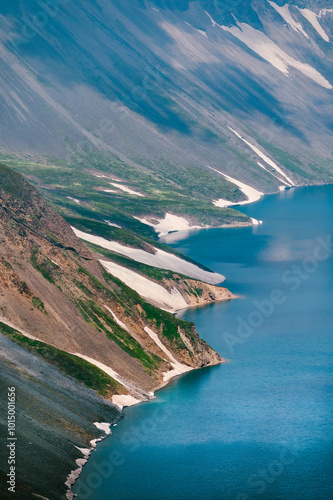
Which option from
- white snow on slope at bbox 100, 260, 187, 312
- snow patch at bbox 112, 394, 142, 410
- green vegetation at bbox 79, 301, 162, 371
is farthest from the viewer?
white snow on slope at bbox 100, 260, 187, 312

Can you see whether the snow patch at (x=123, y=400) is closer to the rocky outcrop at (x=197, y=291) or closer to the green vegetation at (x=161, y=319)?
the green vegetation at (x=161, y=319)

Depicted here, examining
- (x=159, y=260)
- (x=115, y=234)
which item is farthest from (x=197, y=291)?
(x=115, y=234)

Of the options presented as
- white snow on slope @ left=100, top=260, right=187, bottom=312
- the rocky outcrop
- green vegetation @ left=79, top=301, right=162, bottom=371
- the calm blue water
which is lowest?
white snow on slope @ left=100, top=260, right=187, bottom=312

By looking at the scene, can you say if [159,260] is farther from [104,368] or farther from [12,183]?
[104,368]

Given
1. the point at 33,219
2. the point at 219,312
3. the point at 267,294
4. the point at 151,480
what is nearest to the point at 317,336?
the point at 219,312

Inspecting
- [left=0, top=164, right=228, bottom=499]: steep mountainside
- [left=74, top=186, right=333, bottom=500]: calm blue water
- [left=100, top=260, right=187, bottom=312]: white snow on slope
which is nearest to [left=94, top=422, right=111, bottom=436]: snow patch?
[left=0, top=164, right=228, bottom=499]: steep mountainside

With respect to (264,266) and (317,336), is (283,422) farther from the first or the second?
(264,266)

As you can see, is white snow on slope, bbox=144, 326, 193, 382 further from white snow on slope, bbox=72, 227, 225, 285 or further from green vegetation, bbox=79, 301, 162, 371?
white snow on slope, bbox=72, 227, 225, 285
